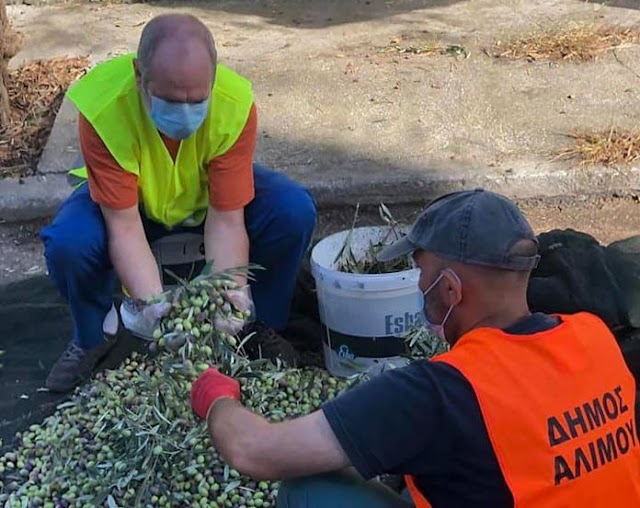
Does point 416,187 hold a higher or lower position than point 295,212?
lower

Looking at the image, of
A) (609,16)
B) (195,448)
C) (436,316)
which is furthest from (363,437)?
(609,16)

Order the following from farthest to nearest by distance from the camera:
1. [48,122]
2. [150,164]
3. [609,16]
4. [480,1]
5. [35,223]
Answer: [480,1]
[609,16]
[48,122]
[35,223]
[150,164]

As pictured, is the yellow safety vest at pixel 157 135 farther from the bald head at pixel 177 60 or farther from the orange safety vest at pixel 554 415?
the orange safety vest at pixel 554 415

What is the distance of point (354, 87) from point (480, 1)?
1.54m

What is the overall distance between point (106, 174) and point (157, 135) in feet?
0.55

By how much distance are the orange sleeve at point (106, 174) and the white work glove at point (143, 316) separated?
0.94 ft

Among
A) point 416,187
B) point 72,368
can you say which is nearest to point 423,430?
point 72,368

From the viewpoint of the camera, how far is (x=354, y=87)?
4996 millimetres

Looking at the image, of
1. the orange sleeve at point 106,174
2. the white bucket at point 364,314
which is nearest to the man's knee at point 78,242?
the orange sleeve at point 106,174

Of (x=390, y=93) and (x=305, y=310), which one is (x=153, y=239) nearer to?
(x=305, y=310)

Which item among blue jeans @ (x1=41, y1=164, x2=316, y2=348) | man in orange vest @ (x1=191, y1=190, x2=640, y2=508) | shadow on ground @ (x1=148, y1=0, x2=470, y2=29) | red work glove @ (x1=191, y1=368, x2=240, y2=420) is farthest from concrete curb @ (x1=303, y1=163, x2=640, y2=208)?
man in orange vest @ (x1=191, y1=190, x2=640, y2=508)

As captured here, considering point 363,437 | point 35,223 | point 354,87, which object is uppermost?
point 363,437

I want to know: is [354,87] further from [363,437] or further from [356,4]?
[363,437]

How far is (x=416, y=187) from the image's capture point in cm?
420
